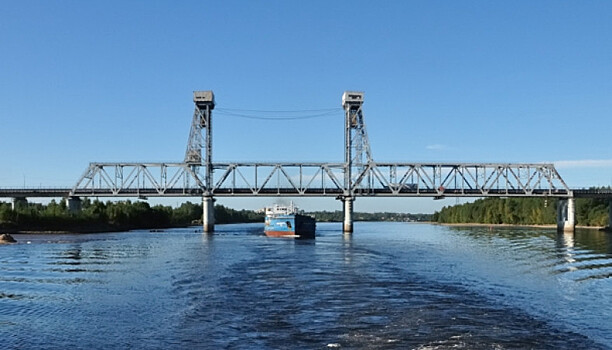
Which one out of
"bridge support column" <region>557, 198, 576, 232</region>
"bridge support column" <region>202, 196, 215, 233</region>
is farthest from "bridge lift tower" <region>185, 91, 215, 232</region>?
"bridge support column" <region>557, 198, 576, 232</region>

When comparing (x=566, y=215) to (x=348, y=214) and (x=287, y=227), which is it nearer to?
(x=348, y=214)

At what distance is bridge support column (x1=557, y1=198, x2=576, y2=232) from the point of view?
493 feet

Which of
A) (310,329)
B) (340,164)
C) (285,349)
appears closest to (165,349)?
(285,349)

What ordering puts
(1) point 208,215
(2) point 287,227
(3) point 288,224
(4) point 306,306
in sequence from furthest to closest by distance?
(1) point 208,215
(2) point 287,227
(3) point 288,224
(4) point 306,306

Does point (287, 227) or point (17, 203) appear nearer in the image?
point (287, 227)

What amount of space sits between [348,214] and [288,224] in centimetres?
2617

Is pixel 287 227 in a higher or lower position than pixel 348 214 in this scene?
lower

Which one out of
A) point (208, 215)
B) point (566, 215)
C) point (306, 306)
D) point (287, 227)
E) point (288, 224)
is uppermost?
point (208, 215)

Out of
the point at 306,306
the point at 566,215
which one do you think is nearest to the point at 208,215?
the point at 566,215

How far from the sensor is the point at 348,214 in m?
143

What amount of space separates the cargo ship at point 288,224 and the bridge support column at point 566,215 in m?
70.5

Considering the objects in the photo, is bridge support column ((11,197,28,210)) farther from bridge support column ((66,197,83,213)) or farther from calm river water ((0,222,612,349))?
calm river water ((0,222,612,349))

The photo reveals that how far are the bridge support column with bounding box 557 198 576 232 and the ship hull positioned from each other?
236ft

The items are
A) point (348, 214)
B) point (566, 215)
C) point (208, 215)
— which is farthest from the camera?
point (566, 215)
